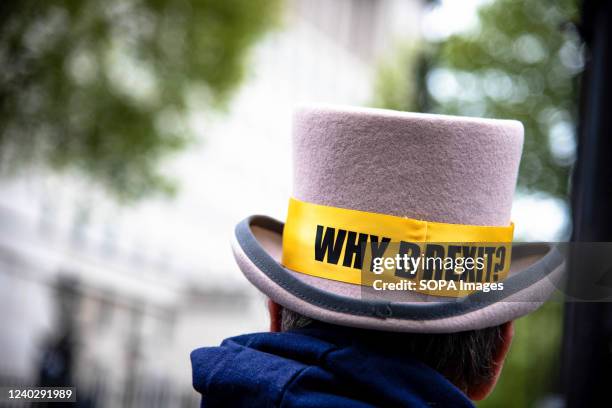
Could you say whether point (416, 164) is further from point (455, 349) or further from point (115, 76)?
point (115, 76)

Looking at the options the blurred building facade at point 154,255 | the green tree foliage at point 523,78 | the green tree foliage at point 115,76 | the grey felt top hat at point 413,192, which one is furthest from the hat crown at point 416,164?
the green tree foliage at point 115,76

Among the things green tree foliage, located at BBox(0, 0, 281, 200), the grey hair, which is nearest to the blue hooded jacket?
the grey hair

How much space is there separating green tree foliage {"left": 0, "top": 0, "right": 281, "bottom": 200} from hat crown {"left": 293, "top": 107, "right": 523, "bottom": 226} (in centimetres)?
1272

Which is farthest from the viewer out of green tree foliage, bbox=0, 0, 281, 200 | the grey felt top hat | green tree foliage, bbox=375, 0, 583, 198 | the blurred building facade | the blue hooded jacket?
the blurred building facade

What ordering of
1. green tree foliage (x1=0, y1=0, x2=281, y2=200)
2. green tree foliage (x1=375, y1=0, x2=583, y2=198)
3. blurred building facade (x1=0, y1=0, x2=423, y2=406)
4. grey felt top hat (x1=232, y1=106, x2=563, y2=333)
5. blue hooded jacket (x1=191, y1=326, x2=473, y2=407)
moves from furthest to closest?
blurred building facade (x1=0, y1=0, x2=423, y2=406) < green tree foliage (x1=0, y1=0, x2=281, y2=200) < green tree foliage (x1=375, y1=0, x2=583, y2=198) < grey felt top hat (x1=232, y1=106, x2=563, y2=333) < blue hooded jacket (x1=191, y1=326, x2=473, y2=407)

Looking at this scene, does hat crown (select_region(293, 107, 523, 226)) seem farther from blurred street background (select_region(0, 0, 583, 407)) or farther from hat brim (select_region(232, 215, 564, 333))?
blurred street background (select_region(0, 0, 583, 407))

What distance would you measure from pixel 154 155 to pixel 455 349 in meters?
13.9

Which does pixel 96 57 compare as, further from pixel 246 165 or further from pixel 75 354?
pixel 246 165

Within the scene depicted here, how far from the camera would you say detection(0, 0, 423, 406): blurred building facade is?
49.2ft

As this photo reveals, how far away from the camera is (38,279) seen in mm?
18000

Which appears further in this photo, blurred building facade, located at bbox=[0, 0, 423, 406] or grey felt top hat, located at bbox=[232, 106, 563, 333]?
blurred building facade, located at bbox=[0, 0, 423, 406]

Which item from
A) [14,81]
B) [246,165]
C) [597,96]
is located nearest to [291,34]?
[246,165]

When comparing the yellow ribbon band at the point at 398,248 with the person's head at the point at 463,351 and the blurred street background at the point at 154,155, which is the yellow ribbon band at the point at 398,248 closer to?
the person's head at the point at 463,351

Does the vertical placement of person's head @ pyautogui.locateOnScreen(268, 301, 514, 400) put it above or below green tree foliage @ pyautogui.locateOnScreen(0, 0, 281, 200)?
below
